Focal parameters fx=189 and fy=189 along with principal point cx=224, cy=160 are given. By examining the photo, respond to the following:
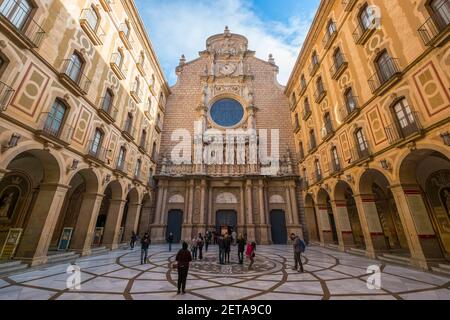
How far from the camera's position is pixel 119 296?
16.4 feet

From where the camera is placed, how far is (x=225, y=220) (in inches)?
782

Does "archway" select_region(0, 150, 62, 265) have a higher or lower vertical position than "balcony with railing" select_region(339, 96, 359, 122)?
lower

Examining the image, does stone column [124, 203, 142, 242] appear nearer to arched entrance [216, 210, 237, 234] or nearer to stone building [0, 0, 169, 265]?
stone building [0, 0, 169, 265]

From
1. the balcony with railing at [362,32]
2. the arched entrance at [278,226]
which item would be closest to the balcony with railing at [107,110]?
the balcony with railing at [362,32]

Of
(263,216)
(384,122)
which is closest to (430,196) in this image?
(384,122)

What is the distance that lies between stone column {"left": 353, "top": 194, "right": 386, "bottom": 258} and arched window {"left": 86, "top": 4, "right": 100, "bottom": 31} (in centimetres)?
1977

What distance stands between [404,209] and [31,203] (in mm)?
20715

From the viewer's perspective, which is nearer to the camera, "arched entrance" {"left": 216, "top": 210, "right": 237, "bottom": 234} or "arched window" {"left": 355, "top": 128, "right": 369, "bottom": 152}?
"arched window" {"left": 355, "top": 128, "right": 369, "bottom": 152}

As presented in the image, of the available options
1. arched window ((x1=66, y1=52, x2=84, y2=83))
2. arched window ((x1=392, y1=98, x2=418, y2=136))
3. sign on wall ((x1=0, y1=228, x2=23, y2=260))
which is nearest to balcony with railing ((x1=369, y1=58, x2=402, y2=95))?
arched window ((x1=392, y1=98, x2=418, y2=136))

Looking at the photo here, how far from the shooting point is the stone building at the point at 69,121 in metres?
7.62

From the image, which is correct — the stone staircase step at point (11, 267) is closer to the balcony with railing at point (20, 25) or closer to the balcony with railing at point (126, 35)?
the balcony with railing at point (20, 25)

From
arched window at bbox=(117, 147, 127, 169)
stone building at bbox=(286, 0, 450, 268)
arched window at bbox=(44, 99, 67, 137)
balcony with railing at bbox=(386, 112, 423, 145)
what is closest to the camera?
stone building at bbox=(286, 0, 450, 268)

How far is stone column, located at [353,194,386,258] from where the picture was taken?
1115cm

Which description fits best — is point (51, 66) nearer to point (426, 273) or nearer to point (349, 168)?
point (349, 168)
